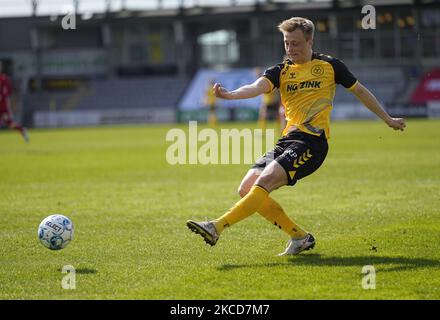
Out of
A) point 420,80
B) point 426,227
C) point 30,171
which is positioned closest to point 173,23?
point 420,80

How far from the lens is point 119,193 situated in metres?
14.1

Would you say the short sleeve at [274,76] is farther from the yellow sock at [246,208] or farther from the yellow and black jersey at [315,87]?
the yellow sock at [246,208]

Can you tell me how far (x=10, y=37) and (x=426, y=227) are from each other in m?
55.9

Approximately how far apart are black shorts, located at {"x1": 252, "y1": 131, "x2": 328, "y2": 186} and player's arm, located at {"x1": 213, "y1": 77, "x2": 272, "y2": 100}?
1.79 feet

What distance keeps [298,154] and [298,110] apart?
518 mm

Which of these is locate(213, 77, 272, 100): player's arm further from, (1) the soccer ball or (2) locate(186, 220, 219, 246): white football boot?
(1) the soccer ball

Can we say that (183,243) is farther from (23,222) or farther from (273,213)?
(23,222)

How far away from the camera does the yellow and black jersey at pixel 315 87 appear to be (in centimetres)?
808

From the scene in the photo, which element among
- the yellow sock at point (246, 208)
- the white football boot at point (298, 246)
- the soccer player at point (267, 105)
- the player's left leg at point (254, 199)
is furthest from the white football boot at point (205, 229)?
the soccer player at point (267, 105)

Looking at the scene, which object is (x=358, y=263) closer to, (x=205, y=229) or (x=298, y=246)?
(x=298, y=246)

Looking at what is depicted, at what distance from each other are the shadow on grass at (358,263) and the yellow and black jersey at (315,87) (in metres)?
1.30

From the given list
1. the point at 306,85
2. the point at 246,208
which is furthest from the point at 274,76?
the point at 246,208

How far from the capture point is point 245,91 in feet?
26.3

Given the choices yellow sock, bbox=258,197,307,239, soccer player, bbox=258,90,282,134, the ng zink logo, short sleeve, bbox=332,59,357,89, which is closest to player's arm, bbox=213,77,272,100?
the ng zink logo
